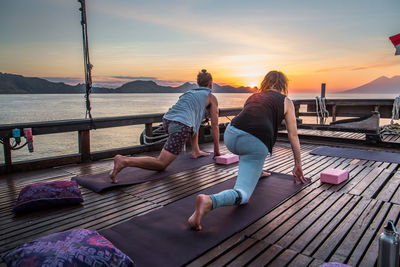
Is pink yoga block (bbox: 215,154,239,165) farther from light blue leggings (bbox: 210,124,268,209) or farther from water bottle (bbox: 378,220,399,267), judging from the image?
water bottle (bbox: 378,220,399,267)

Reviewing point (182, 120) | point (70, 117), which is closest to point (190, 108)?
point (182, 120)

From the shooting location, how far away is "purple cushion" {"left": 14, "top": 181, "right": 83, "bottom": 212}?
2277 millimetres

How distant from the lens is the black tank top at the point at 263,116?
215 centimetres

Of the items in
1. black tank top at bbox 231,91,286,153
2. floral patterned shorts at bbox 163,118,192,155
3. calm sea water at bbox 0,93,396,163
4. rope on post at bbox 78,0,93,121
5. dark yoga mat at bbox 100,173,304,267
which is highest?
rope on post at bbox 78,0,93,121

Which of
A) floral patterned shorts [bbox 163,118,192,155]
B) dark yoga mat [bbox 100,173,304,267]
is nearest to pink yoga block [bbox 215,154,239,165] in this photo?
floral patterned shorts [bbox 163,118,192,155]

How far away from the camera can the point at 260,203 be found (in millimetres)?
2361

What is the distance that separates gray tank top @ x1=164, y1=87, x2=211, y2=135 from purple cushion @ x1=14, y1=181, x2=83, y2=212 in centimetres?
130

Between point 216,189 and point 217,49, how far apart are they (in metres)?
16.1

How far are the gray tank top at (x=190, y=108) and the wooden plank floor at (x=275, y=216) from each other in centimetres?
61

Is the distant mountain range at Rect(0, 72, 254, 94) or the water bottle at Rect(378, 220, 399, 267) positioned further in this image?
the distant mountain range at Rect(0, 72, 254, 94)

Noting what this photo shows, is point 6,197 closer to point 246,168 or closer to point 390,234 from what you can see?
point 246,168

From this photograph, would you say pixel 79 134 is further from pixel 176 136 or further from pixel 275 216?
pixel 275 216

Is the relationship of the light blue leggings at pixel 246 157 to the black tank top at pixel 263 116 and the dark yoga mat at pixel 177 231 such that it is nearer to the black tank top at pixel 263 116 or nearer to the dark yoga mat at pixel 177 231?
the black tank top at pixel 263 116

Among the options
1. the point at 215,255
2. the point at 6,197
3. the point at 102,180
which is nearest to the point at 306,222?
the point at 215,255
